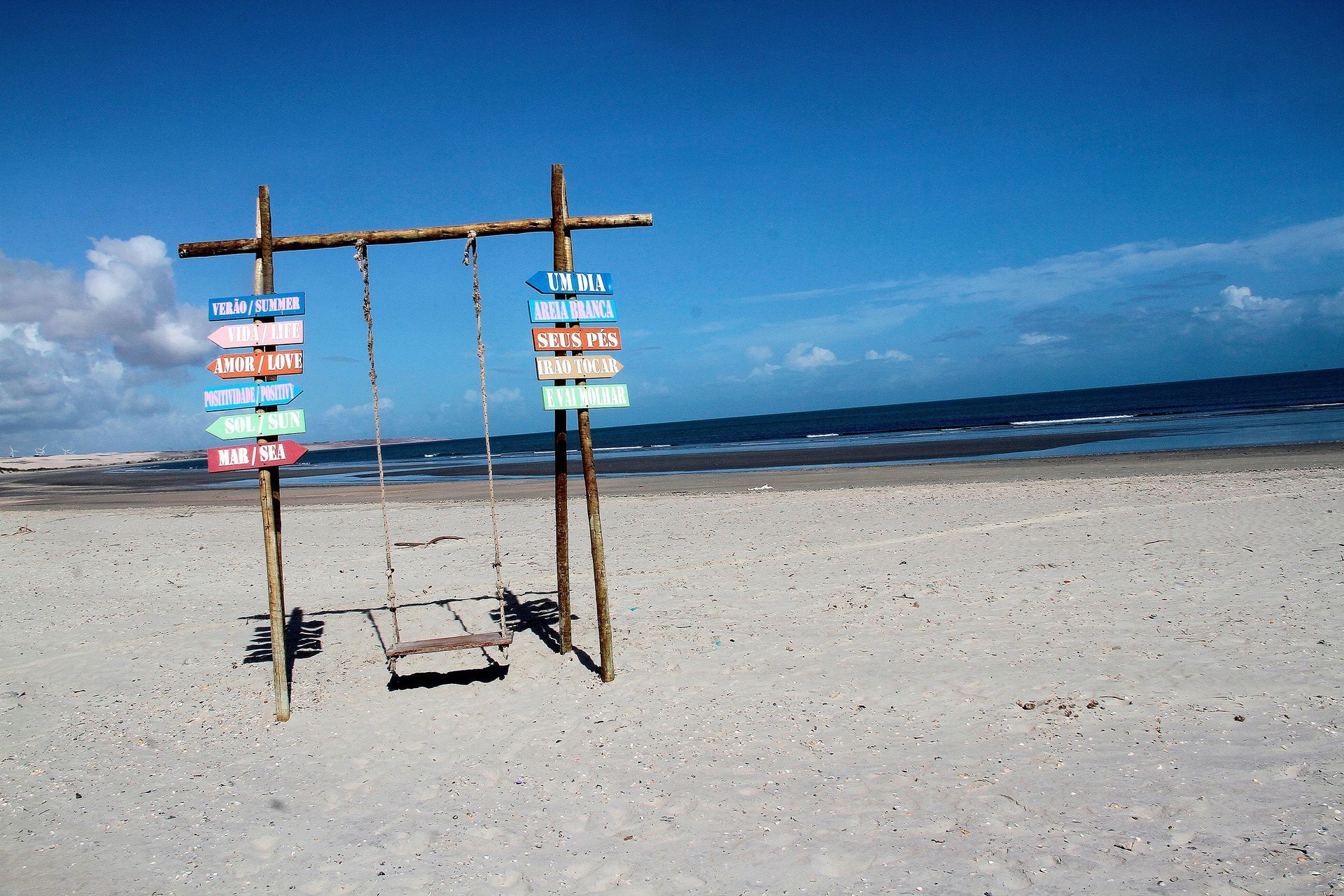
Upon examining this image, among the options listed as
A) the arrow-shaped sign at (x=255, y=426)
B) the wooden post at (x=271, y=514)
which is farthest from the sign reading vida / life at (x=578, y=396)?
the wooden post at (x=271, y=514)

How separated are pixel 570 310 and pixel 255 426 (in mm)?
2546

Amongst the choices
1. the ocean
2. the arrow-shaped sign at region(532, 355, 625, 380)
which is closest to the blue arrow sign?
the arrow-shaped sign at region(532, 355, 625, 380)

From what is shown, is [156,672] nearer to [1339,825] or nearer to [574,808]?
[574,808]

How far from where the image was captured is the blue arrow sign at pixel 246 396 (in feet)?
19.3

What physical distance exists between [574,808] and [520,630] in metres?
3.56

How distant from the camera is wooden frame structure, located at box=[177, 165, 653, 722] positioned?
601cm

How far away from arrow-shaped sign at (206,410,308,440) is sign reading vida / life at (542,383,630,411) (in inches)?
72.3

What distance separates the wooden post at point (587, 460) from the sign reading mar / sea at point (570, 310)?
Result: 0.10 meters

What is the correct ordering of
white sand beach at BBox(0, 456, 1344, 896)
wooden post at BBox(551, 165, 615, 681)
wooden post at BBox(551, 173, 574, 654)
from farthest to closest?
wooden post at BBox(551, 173, 574, 654), wooden post at BBox(551, 165, 615, 681), white sand beach at BBox(0, 456, 1344, 896)

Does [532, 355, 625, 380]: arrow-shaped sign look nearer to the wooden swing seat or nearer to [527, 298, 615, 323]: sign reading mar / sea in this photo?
[527, 298, 615, 323]: sign reading mar / sea

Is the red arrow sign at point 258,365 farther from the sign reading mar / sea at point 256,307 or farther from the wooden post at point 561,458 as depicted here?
the wooden post at point 561,458

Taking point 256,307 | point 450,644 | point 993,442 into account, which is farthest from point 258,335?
point 993,442

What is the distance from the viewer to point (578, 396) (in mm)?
6355

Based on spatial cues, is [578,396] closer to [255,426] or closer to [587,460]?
[587,460]
